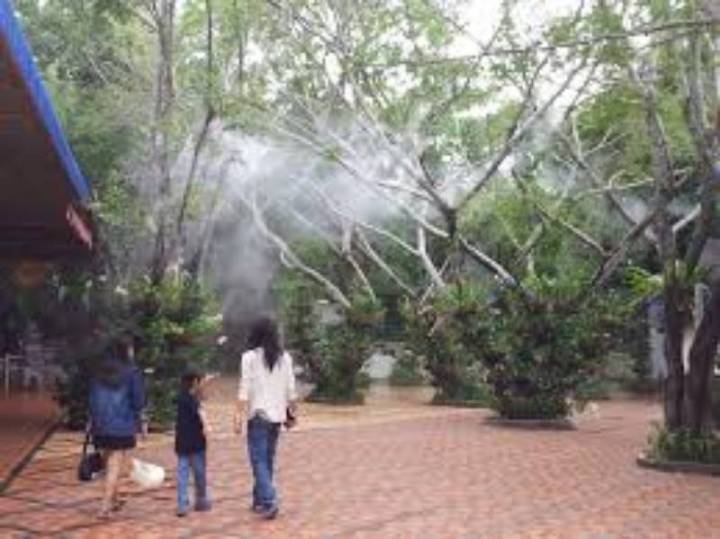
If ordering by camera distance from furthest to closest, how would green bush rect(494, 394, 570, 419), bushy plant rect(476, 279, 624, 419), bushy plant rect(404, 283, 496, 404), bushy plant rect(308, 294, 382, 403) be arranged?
bushy plant rect(308, 294, 382, 403) → bushy plant rect(404, 283, 496, 404) → green bush rect(494, 394, 570, 419) → bushy plant rect(476, 279, 624, 419)

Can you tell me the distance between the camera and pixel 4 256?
78.0 feet

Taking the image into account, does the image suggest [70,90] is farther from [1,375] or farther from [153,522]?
[153,522]

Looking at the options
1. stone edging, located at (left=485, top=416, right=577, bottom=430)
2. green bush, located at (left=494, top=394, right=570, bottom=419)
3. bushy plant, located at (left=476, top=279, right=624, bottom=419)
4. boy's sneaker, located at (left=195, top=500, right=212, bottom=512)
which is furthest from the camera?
green bush, located at (left=494, top=394, right=570, bottom=419)

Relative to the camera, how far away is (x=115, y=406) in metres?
9.11

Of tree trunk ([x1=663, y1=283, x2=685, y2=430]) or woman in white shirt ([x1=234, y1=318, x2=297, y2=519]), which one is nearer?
woman in white shirt ([x1=234, y1=318, x2=297, y2=519])

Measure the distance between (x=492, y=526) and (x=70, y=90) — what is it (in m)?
19.0

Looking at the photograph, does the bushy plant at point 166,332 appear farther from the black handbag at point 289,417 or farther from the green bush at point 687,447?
the black handbag at point 289,417

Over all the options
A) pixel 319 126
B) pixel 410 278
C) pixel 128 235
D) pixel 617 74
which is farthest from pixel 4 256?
pixel 617 74

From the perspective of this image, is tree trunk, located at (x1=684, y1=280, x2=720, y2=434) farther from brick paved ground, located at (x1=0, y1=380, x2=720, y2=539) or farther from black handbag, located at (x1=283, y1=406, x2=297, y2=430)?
black handbag, located at (x1=283, y1=406, x2=297, y2=430)

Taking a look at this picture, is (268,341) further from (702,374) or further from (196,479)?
(702,374)

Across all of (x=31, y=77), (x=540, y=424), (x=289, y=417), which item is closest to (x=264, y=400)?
(x=289, y=417)

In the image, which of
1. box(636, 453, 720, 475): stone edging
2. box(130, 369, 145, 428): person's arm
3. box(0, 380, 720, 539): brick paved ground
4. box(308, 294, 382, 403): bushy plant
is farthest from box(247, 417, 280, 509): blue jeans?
box(308, 294, 382, 403): bushy plant

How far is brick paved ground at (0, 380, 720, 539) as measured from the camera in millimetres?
8930

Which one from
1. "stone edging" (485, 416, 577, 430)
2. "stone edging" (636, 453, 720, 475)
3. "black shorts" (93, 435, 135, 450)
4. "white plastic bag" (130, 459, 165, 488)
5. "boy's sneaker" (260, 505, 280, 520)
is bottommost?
"boy's sneaker" (260, 505, 280, 520)
